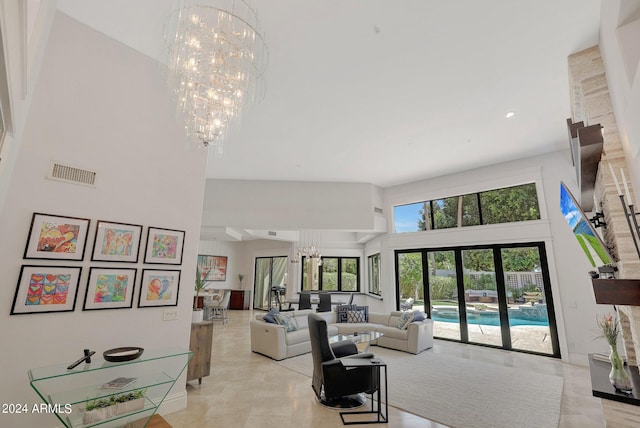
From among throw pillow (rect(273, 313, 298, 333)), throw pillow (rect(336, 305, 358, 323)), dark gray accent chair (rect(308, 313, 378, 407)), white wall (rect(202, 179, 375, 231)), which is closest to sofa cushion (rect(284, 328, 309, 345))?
throw pillow (rect(273, 313, 298, 333))

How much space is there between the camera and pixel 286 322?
5906mm

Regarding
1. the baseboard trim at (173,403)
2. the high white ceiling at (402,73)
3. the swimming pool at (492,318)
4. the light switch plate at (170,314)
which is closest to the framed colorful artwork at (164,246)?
the light switch plate at (170,314)

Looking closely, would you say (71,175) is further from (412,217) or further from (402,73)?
(412,217)

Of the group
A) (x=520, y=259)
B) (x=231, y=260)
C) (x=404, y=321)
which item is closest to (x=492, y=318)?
(x=520, y=259)

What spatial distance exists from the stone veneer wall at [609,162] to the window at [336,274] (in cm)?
837

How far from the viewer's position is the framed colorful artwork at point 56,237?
2561 millimetres

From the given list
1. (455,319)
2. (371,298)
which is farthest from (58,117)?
(371,298)

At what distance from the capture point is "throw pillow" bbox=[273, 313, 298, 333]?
19.2 ft

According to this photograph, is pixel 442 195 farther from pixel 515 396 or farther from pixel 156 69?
pixel 156 69

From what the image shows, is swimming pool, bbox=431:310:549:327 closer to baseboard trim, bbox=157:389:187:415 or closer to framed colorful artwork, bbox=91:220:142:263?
baseboard trim, bbox=157:389:187:415

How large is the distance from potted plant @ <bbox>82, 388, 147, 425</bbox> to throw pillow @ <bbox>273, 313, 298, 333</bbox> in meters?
3.64

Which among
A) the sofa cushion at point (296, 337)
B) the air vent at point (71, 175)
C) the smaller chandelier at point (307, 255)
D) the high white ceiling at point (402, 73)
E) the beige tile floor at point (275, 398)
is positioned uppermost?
the high white ceiling at point (402, 73)

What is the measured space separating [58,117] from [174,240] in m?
1.67

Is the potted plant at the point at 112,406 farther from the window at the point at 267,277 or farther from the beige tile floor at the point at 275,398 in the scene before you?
the window at the point at 267,277
